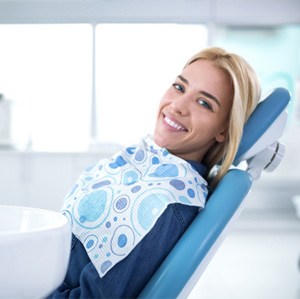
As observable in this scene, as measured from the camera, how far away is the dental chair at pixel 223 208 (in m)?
1.15

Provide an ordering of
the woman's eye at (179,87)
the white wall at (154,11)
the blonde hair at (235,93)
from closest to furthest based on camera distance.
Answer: the blonde hair at (235,93), the woman's eye at (179,87), the white wall at (154,11)

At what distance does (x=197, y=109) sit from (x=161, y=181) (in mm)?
219

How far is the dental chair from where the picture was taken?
1.15 metres

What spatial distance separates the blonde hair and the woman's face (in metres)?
0.03

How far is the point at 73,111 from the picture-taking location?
4805mm

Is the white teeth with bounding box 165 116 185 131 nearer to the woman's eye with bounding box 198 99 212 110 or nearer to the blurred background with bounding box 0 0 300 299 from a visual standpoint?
the woman's eye with bounding box 198 99 212 110

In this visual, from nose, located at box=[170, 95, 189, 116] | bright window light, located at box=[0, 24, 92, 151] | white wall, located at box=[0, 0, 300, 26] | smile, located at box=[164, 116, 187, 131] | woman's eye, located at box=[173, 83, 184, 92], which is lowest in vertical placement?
bright window light, located at box=[0, 24, 92, 151]

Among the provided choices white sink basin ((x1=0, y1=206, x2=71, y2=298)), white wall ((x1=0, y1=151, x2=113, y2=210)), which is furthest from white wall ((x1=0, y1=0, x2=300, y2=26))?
white sink basin ((x1=0, y1=206, x2=71, y2=298))

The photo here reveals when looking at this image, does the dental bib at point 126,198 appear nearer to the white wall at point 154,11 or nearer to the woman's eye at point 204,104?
the woman's eye at point 204,104

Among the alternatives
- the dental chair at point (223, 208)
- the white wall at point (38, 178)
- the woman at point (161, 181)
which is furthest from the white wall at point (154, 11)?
the dental chair at point (223, 208)

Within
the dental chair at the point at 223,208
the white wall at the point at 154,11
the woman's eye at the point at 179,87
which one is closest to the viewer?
the dental chair at the point at 223,208

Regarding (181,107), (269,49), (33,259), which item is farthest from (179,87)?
(269,49)

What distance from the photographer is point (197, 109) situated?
139 cm

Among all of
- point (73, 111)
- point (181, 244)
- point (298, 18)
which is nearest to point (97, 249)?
point (181, 244)
